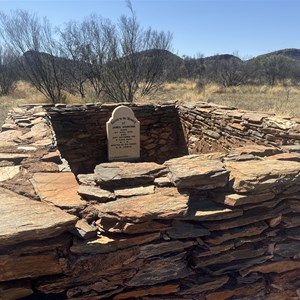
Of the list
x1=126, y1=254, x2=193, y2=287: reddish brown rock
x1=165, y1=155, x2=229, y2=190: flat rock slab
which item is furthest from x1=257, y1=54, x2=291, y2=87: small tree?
x1=126, y1=254, x2=193, y2=287: reddish brown rock

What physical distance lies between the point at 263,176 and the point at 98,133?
4.97 m

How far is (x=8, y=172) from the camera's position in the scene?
8.61 feet

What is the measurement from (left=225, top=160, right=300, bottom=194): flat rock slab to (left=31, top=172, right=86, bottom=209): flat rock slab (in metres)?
1.06

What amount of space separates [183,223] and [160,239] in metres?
0.18

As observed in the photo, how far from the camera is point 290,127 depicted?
4137 mm

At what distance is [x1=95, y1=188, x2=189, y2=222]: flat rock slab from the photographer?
1.91 metres

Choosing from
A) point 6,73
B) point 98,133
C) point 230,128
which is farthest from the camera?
point 6,73

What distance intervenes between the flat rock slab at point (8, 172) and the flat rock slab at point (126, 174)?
0.71 meters

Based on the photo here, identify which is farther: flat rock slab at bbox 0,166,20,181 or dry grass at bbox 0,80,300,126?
dry grass at bbox 0,80,300,126

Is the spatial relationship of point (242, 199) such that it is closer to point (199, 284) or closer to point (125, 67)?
point (199, 284)

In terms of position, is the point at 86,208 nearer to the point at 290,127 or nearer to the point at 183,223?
the point at 183,223

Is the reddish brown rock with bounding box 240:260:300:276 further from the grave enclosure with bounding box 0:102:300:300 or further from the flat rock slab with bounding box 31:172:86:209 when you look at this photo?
the flat rock slab with bounding box 31:172:86:209

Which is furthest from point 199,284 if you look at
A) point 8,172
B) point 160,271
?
point 8,172

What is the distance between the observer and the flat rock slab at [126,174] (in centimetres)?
222
